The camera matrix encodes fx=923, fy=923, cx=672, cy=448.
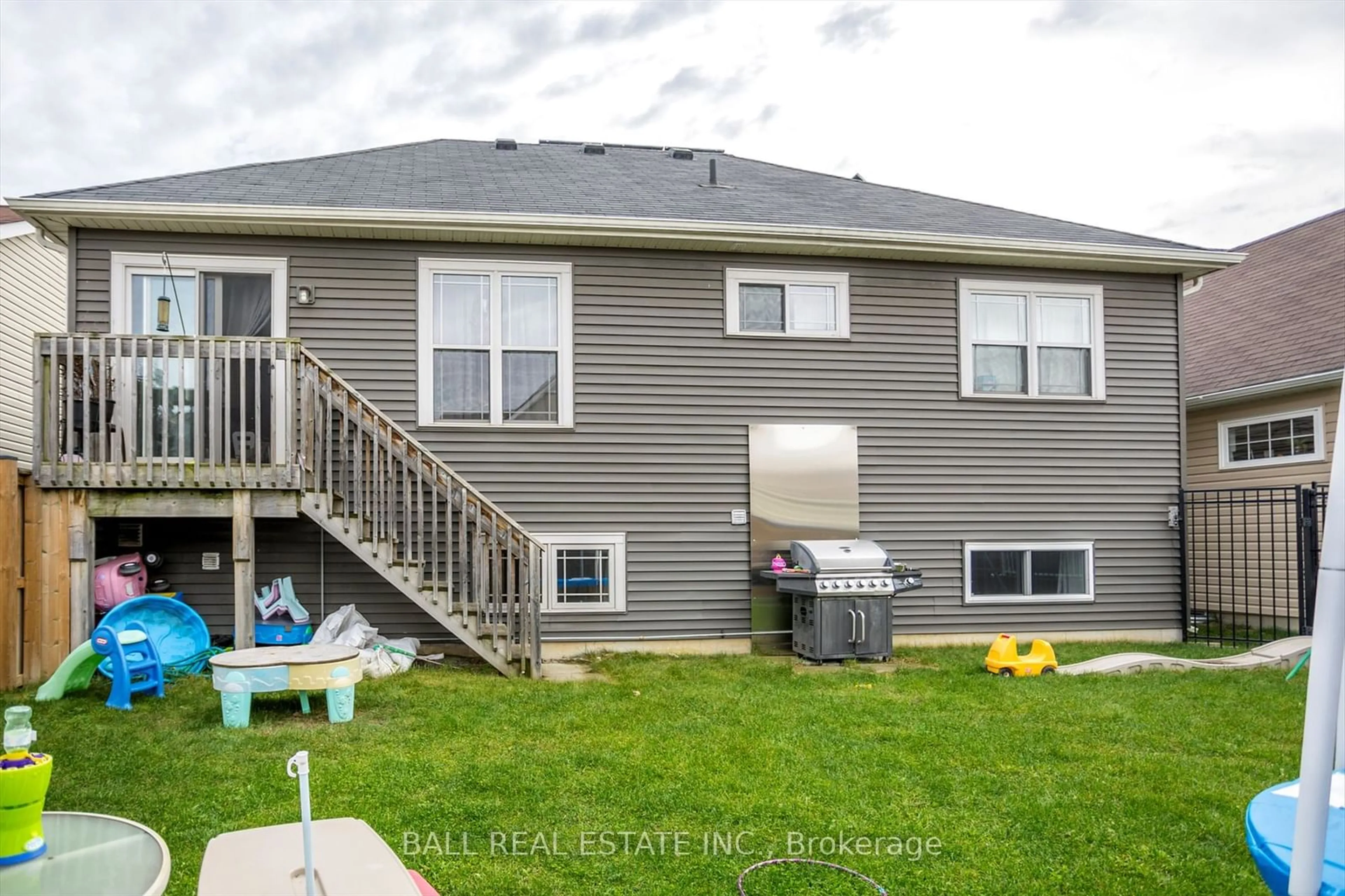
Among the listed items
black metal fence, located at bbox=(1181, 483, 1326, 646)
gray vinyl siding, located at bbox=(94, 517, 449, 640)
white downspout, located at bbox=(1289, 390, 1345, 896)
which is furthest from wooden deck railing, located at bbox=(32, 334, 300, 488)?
black metal fence, located at bbox=(1181, 483, 1326, 646)

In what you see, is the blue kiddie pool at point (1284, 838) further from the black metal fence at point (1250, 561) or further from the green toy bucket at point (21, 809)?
the black metal fence at point (1250, 561)

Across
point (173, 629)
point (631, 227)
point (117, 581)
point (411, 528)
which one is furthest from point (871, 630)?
point (117, 581)

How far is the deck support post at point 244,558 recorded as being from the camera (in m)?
7.09

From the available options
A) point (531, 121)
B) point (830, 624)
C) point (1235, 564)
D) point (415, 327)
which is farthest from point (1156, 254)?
point (531, 121)

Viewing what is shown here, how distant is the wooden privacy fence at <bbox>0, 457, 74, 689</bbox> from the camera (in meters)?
6.39

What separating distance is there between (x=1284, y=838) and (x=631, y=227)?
7.38m

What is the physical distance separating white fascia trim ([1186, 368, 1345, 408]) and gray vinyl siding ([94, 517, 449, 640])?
380 inches

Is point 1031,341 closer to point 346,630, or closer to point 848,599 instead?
point 848,599

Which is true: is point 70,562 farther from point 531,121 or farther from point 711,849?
point 531,121

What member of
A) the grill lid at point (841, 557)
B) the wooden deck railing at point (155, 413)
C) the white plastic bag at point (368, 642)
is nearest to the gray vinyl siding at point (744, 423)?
the grill lid at point (841, 557)

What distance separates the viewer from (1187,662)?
7809 mm

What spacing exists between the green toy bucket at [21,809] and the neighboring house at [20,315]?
1130 cm

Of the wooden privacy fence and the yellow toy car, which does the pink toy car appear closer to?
the wooden privacy fence

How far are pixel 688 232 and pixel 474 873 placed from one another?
633 cm
